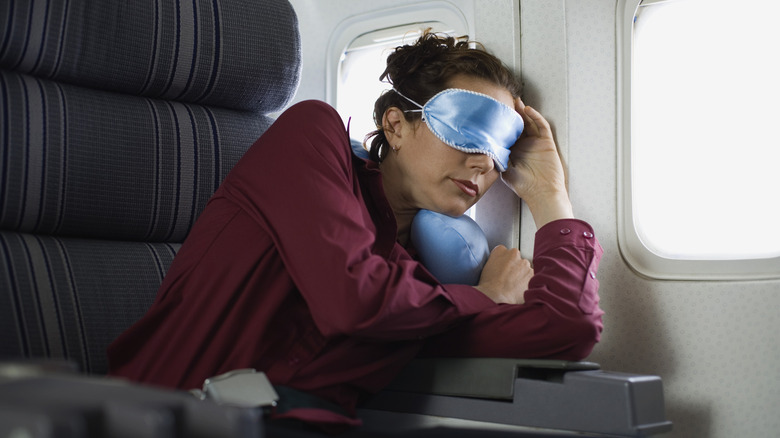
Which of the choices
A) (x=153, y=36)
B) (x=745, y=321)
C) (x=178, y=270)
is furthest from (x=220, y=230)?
(x=745, y=321)

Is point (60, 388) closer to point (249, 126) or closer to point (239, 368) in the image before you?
point (239, 368)

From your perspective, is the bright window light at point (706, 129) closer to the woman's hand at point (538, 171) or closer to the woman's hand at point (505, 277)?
the woman's hand at point (538, 171)

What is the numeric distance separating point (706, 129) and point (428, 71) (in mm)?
797

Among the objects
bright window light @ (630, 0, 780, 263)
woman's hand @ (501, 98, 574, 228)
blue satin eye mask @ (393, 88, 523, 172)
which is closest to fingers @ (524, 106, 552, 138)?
woman's hand @ (501, 98, 574, 228)

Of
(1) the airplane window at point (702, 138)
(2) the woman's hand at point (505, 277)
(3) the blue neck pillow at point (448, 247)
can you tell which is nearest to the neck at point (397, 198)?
(3) the blue neck pillow at point (448, 247)

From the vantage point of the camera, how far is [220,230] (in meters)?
1.66

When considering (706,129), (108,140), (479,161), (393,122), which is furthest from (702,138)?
(108,140)

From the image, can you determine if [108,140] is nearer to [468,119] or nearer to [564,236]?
[468,119]

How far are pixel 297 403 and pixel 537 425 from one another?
1.71ft

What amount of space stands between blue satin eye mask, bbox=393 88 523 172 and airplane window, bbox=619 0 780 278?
0.40m

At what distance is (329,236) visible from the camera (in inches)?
58.8

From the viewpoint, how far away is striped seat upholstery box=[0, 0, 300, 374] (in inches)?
62.3

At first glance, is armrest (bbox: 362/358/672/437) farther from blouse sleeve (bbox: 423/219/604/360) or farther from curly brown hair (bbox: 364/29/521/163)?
curly brown hair (bbox: 364/29/521/163)

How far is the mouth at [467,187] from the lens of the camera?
2.00m
